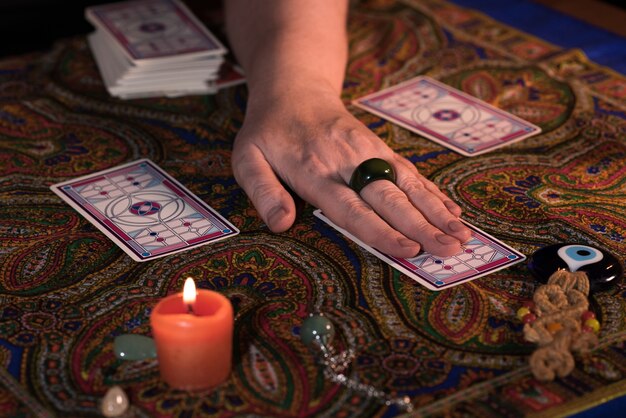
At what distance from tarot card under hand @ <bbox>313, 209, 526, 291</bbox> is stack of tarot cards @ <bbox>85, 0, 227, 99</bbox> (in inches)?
24.1

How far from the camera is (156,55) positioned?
5.59ft

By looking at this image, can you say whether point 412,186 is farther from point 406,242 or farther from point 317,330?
point 317,330

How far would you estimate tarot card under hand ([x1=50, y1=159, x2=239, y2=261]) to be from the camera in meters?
1.25

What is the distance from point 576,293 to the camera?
1103mm

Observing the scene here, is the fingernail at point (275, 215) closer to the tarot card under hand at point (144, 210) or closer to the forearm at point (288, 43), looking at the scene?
the tarot card under hand at point (144, 210)

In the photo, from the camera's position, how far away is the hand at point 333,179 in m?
1.21

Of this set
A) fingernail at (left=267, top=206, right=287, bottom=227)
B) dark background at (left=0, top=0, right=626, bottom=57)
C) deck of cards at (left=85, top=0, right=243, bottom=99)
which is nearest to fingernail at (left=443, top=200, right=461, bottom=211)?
fingernail at (left=267, top=206, right=287, bottom=227)

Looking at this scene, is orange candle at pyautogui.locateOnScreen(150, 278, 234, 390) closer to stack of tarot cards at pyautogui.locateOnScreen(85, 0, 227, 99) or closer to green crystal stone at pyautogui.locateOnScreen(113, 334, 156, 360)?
green crystal stone at pyautogui.locateOnScreen(113, 334, 156, 360)

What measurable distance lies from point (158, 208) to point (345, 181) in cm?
26

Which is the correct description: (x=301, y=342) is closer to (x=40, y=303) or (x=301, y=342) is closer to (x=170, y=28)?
(x=40, y=303)

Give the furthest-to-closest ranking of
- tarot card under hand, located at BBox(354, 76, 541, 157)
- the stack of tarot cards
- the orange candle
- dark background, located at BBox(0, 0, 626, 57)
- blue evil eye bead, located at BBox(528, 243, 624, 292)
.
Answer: dark background, located at BBox(0, 0, 626, 57)
the stack of tarot cards
tarot card under hand, located at BBox(354, 76, 541, 157)
blue evil eye bead, located at BBox(528, 243, 624, 292)
the orange candle

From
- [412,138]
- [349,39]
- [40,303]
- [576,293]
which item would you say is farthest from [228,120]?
[576,293]

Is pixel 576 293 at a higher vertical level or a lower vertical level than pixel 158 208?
higher

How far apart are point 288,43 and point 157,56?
0.25m
